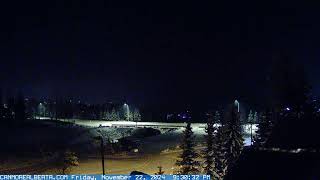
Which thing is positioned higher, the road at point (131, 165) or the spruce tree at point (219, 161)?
the spruce tree at point (219, 161)

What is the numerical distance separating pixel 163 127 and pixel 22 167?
175 ft

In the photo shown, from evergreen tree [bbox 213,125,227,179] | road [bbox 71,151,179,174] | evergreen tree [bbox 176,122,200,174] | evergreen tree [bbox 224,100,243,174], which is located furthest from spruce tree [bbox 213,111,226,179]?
road [bbox 71,151,179,174]

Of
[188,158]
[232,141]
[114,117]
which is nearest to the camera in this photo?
[232,141]

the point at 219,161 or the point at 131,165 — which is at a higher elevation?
the point at 219,161

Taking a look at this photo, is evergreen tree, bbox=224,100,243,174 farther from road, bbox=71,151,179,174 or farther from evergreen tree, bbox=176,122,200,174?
road, bbox=71,151,179,174

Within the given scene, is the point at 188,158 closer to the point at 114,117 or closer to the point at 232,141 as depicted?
the point at 232,141

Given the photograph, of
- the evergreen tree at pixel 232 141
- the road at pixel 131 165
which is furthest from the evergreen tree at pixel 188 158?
the road at pixel 131 165

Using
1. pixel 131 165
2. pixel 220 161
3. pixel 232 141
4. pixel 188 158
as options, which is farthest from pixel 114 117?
pixel 232 141

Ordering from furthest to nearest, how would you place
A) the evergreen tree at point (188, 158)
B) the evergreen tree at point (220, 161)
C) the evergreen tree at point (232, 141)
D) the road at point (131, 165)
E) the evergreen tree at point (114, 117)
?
1. the evergreen tree at point (114, 117)
2. the road at point (131, 165)
3. the evergreen tree at point (188, 158)
4. the evergreen tree at point (220, 161)
5. the evergreen tree at point (232, 141)

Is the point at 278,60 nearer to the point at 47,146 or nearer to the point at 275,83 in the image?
the point at 275,83

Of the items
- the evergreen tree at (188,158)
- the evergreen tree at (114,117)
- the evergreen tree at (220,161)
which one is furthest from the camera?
the evergreen tree at (114,117)

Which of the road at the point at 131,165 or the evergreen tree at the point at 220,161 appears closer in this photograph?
the evergreen tree at the point at 220,161

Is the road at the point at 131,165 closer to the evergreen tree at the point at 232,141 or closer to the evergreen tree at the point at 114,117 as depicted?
the evergreen tree at the point at 232,141

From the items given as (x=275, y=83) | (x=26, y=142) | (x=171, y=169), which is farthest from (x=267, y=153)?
(x=26, y=142)
